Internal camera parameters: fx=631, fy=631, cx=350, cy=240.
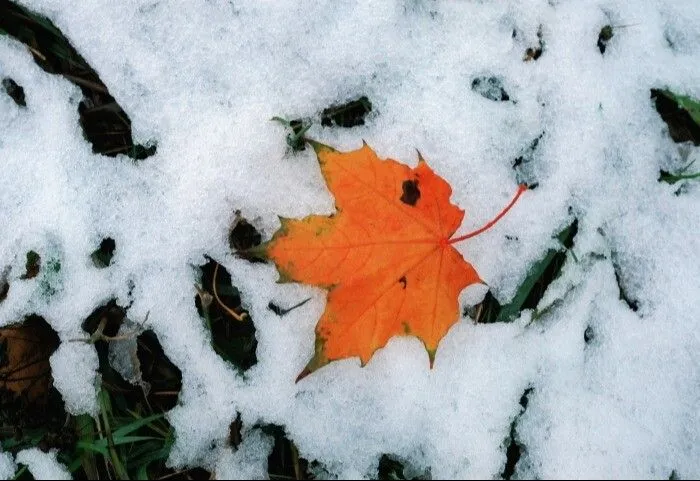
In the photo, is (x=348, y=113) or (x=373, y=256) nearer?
(x=373, y=256)

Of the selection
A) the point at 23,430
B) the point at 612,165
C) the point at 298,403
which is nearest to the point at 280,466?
the point at 298,403

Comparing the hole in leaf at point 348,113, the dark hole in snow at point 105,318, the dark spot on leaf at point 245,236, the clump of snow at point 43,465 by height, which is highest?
the hole in leaf at point 348,113

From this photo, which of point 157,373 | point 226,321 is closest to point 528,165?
point 226,321

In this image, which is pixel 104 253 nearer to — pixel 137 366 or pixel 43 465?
pixel 137 366

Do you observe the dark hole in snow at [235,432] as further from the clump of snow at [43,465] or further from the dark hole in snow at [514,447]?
the dark hole in snow at [514,447]

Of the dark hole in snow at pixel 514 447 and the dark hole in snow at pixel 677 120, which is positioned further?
the dark hole in snow at pixel 677 120

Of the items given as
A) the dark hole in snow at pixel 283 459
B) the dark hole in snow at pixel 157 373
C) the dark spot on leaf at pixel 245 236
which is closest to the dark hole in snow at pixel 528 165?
the dark spot on leaf at pixel 245 236

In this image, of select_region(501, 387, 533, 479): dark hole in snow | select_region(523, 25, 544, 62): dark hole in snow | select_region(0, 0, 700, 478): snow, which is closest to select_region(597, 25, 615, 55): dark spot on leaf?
Result: select_region(0, 0, 700, 478): snow
